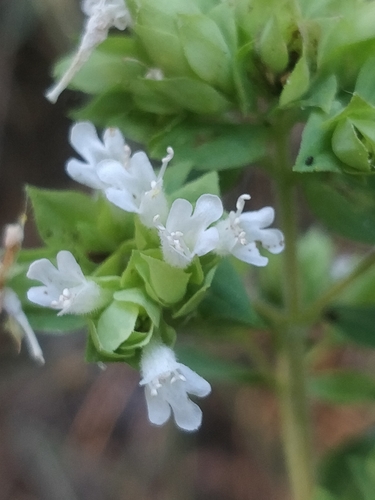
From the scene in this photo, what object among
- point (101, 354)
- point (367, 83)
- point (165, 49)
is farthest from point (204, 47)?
point (101, 354)

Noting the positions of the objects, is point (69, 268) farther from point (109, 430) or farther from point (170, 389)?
point (109, 430)

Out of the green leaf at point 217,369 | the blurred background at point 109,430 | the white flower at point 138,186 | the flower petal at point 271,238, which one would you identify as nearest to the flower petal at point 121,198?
the white flower at point 138,186

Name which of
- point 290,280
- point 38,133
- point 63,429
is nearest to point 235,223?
point 290,280

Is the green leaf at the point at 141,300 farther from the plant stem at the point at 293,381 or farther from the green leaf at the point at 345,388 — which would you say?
the green leaf at the point at 345,388

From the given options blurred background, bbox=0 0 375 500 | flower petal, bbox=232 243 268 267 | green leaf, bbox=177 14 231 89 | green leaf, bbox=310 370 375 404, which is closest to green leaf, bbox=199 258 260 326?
flower petal, bbox=232 243 268 267

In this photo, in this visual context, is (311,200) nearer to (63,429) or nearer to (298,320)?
(298,320)

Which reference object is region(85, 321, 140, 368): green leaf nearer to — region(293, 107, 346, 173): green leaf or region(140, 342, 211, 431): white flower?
region(140, 342, 211, 431): white flower

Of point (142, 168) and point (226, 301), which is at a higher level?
point (142, 168)
